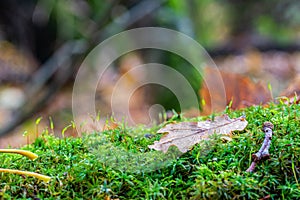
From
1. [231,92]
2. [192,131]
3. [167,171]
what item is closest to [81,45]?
[231,92]

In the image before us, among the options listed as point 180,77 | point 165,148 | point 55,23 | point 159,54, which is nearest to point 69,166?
point 165,148

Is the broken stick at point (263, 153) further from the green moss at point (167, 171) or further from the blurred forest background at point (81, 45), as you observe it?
the blurred forest background at point (81, 45)

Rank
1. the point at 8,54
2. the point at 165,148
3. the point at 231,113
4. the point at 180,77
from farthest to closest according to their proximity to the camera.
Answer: the point at 8,54
the point at 180,77
the point at 231,113
the point at 165,148

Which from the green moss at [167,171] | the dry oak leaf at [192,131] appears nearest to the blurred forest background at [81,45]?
the dry oak leaf at [192,131]

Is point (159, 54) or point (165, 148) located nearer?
point (165, 148)

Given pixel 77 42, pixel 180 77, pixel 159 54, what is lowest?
pixel 180 77

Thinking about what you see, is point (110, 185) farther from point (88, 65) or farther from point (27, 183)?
point (88, 65)

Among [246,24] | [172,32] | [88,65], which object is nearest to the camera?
[172,32]

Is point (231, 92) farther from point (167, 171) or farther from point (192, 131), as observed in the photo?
point (167, 171)
